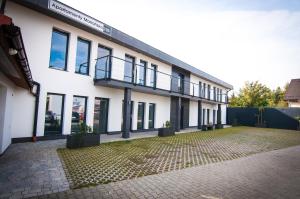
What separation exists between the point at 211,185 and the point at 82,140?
5.80m

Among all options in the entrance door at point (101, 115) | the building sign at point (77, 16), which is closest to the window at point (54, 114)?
the entrance door at point (101, 115)

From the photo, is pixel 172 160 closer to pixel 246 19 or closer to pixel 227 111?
pixel 246 19

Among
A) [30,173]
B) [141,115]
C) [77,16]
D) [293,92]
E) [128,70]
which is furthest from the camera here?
[293,92]

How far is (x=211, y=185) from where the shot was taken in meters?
5.12

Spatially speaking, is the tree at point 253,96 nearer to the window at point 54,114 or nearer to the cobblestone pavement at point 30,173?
the window at point 54,114

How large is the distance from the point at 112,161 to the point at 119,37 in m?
Answer: 7.93

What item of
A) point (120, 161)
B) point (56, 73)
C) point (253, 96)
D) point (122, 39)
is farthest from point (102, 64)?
point (253, 96)

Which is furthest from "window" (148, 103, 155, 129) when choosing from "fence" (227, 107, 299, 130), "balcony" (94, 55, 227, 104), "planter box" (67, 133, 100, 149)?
"fence" (227, 107, 299, 130)

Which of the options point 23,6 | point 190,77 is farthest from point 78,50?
point 190,77

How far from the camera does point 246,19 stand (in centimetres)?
889

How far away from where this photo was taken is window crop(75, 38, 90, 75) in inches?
452

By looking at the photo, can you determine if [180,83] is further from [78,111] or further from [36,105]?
[36,105]

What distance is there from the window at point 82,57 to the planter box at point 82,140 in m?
3.86

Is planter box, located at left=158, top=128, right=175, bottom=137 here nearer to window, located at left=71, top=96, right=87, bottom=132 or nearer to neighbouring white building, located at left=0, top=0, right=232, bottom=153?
neighbouring white building, located at left=0, top=0, right=232, bottom=153
